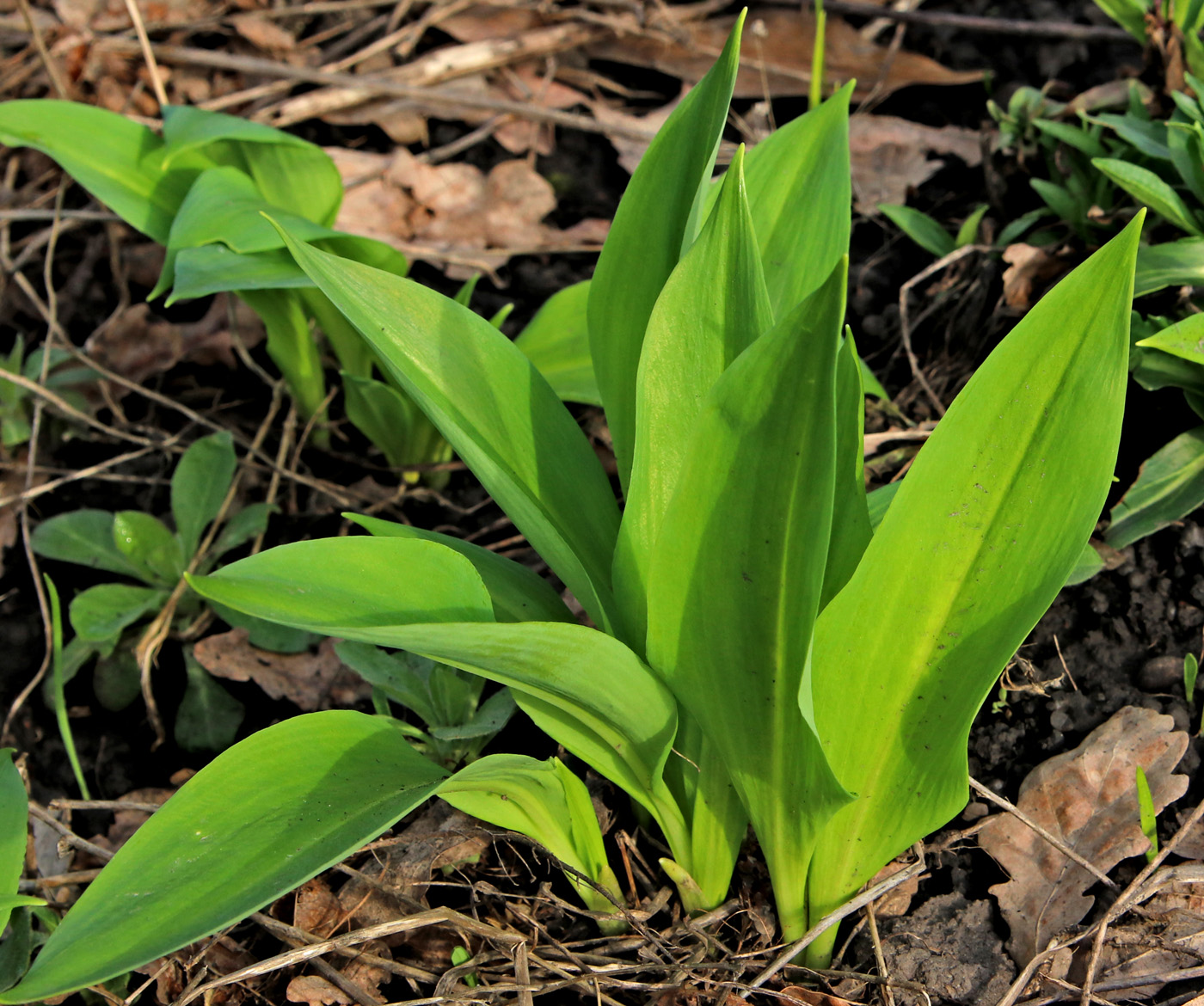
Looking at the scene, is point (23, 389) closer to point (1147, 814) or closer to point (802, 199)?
point (802, 199)

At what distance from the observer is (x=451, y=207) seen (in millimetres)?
2123

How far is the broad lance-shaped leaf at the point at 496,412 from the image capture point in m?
0.86

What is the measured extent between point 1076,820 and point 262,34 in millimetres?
2460

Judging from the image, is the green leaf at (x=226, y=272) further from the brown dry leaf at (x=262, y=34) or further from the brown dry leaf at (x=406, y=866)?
the brown dry leaf at (x=262, y=34)

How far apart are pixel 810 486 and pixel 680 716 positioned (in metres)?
0.36

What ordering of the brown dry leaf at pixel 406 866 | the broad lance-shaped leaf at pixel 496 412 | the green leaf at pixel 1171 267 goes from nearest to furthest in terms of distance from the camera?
1. the broad lance-shaped leaf at pixel 496 412
2. the brown dry leaf at pixel 406 866
3. the green leaf at pixel 1171 267

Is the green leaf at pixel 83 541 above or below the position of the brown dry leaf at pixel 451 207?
below

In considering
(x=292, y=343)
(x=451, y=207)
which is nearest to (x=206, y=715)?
(x=292, y=343)

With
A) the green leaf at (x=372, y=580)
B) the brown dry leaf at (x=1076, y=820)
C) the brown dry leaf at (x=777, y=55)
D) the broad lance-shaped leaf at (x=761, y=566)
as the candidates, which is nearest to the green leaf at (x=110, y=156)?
the green leaf at (x=372, y=580)

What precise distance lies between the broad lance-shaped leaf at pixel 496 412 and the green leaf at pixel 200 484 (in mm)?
769

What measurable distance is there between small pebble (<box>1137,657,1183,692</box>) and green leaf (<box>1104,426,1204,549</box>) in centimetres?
15

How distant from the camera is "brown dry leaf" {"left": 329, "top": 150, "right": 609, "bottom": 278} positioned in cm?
203

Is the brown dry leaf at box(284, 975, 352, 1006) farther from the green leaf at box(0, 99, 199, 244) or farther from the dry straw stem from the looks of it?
the green leaf at box(0, 99, 199, 244)

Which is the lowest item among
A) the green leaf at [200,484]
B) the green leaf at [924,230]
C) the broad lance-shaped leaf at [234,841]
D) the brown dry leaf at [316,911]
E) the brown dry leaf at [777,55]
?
the brown dry leaf at [316,911]
